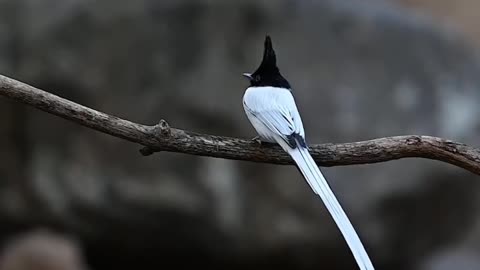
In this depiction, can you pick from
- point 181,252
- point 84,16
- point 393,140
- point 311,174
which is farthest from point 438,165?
point 311,174

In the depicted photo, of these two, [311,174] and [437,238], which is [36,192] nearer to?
[437,238]

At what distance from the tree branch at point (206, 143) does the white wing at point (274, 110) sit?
0.08m

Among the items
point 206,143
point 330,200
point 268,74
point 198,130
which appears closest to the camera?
point 330,200

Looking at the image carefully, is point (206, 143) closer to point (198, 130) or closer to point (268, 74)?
point (268, 74)

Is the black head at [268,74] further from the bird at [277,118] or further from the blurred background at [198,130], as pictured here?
the blurred background at [198,130]

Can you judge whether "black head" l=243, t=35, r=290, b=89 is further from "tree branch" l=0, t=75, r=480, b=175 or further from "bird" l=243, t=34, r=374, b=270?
"tree branch" l=0, t=75, r=480, b=175

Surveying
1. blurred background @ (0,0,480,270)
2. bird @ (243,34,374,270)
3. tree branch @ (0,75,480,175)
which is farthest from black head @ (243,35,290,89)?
blurred background @ (0,0,480,270)

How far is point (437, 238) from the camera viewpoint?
580cm

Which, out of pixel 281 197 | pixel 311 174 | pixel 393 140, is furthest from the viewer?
pixel 281 197

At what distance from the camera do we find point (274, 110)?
2691 millimetres

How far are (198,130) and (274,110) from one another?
9.07 feet

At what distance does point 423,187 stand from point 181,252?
151 cm

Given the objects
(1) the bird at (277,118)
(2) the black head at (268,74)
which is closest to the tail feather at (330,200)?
(1) the bird at (277,118)

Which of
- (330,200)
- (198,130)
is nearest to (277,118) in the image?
(330,200)
